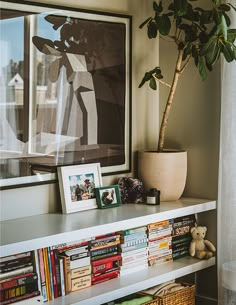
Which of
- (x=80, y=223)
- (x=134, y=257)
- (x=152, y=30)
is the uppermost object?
(x=152, y=30)

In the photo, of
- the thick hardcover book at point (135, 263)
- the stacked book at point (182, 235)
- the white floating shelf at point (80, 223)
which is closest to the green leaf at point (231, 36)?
the white floating shelf at point (80, 223)

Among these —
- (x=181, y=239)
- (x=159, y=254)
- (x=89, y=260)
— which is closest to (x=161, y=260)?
(x=159, y=254)

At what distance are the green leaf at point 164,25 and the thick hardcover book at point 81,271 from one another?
4.30 feet

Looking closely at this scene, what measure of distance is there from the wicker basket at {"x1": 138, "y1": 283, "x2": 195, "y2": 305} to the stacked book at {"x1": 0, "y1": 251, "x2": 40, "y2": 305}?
653 mm

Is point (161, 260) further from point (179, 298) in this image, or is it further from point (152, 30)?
point (152, 30)

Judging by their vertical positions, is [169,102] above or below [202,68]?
below

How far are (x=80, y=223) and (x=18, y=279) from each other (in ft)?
1.35

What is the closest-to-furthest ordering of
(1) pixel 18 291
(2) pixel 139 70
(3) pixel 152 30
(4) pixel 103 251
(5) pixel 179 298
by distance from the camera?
(1) pixel 18 291 < (4) pixel 103 251 < (5) pixel 179 298 < (3) pixel 152 30 < (2) pixel 139 70

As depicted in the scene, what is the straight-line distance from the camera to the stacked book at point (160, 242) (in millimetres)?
3131

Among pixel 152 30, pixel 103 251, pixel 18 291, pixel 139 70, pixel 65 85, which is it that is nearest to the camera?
pixel 18 291

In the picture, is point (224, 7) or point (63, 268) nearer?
point (63, 268)

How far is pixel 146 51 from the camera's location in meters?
3.52

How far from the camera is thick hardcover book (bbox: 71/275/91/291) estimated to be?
9.05ft

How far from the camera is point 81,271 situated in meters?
2.78
